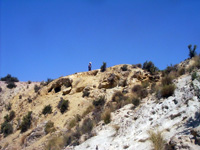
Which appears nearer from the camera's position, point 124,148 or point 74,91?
point 124,148

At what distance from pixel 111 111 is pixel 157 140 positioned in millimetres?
6507

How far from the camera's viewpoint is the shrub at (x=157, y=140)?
6500mm

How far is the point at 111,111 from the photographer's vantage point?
13188 millimetres

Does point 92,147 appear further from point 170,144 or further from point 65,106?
point 65,106

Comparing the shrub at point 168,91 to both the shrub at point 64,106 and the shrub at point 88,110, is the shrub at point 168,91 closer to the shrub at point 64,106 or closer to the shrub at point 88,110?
the shrub at point 88,110

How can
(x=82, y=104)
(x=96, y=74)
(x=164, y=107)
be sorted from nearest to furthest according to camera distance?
(x=164, y=107)
(x=82, y=104)
(x=96, y=74)

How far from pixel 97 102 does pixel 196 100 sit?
31.4 feet

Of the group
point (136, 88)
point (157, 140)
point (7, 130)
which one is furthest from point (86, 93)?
point (157, 140)

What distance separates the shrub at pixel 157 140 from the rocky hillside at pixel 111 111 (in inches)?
1.1

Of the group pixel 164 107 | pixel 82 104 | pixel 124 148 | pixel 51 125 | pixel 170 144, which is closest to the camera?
pixel 170 144

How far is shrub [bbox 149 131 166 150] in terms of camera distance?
6500 mm

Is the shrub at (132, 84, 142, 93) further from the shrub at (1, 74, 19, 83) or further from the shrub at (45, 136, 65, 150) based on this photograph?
the shrub at (1, 74, 19, 83)

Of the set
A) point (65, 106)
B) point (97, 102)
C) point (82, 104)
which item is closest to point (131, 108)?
point (97, 102)

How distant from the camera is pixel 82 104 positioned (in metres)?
18.2
